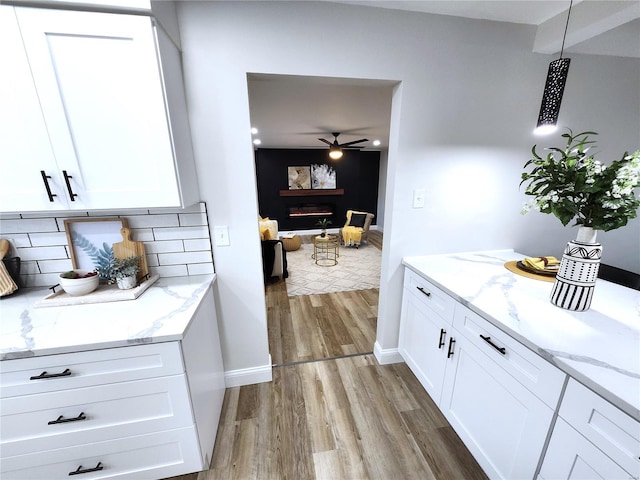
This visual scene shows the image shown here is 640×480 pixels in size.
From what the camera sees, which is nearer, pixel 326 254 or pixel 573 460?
pixel 573 460

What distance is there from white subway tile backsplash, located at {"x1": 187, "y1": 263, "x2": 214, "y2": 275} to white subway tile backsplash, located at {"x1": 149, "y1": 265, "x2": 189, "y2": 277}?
3 cm

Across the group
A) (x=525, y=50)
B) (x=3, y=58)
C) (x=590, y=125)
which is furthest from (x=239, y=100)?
(x=590, y=125)

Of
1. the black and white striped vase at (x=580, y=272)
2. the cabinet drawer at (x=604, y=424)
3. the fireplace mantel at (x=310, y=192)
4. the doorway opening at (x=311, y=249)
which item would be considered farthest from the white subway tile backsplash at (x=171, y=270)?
the fireplace mantel at (x=310, y=192)

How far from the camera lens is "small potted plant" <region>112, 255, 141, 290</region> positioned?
1.26 meters

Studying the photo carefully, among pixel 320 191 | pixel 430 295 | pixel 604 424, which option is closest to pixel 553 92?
pixel 430 295

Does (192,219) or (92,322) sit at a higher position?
(192,219)

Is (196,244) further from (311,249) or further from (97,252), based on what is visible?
(311,249)

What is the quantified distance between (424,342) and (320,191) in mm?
5758

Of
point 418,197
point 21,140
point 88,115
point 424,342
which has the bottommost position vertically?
point 424,342


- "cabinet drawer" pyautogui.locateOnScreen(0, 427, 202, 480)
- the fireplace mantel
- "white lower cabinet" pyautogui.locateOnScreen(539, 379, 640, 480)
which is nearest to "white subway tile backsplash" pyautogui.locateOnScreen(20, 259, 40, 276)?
"cabinet drawer" pyautogui.locateOnScreen(0, 427, 202, 480)

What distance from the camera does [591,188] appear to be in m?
0.92

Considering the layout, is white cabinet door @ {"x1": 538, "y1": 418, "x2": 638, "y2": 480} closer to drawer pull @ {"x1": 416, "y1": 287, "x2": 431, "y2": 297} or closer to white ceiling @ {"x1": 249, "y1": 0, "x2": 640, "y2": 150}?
drawer pull @ {"x1": 416, "y1": 287, "x2": 431, "y2": 297}

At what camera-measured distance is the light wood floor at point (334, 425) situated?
1.25 m

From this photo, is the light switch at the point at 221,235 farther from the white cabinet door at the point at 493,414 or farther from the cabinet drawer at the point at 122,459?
the white cabinet door at the point at 493,414
